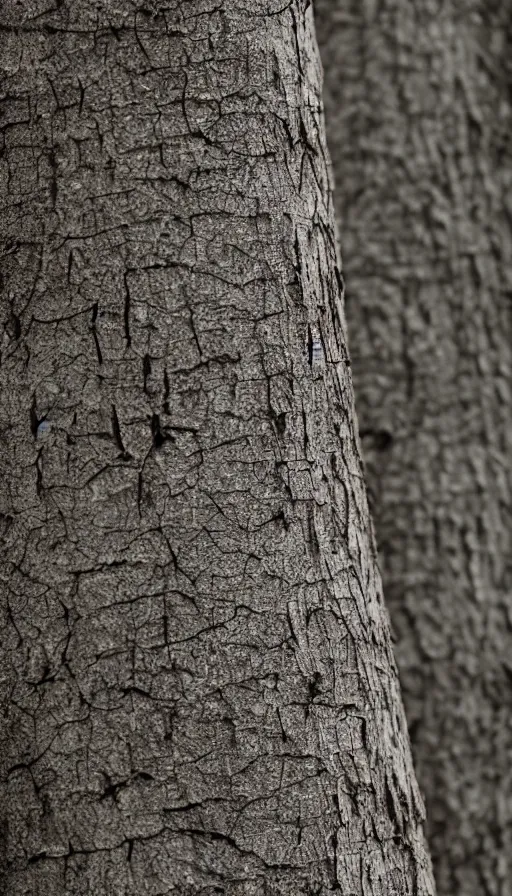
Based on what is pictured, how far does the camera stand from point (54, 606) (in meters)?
1.33

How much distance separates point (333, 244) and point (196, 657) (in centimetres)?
66

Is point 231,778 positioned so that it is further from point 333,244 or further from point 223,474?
point 333,244

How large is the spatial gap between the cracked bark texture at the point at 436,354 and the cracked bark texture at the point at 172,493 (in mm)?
996

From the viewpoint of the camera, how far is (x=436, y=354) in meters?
2.44

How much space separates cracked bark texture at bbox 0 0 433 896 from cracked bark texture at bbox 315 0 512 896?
100 centimetres

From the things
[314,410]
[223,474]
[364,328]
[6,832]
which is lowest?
[6,832]

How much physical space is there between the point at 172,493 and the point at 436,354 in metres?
1.28

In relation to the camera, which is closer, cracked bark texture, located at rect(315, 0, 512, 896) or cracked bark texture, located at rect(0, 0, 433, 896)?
cracked bark texture, located at rect(0, 0, 433, 896)

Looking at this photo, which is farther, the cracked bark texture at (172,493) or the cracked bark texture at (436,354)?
the cracked bark texture at (436,354)

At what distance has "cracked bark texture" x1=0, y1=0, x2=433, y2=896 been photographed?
1.30 m

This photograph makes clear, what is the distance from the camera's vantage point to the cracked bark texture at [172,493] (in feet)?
4.27

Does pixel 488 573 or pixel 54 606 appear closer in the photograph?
pixel 54 606

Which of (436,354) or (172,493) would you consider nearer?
(172,493)

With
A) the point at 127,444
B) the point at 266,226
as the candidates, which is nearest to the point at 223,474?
the point at 127,444
